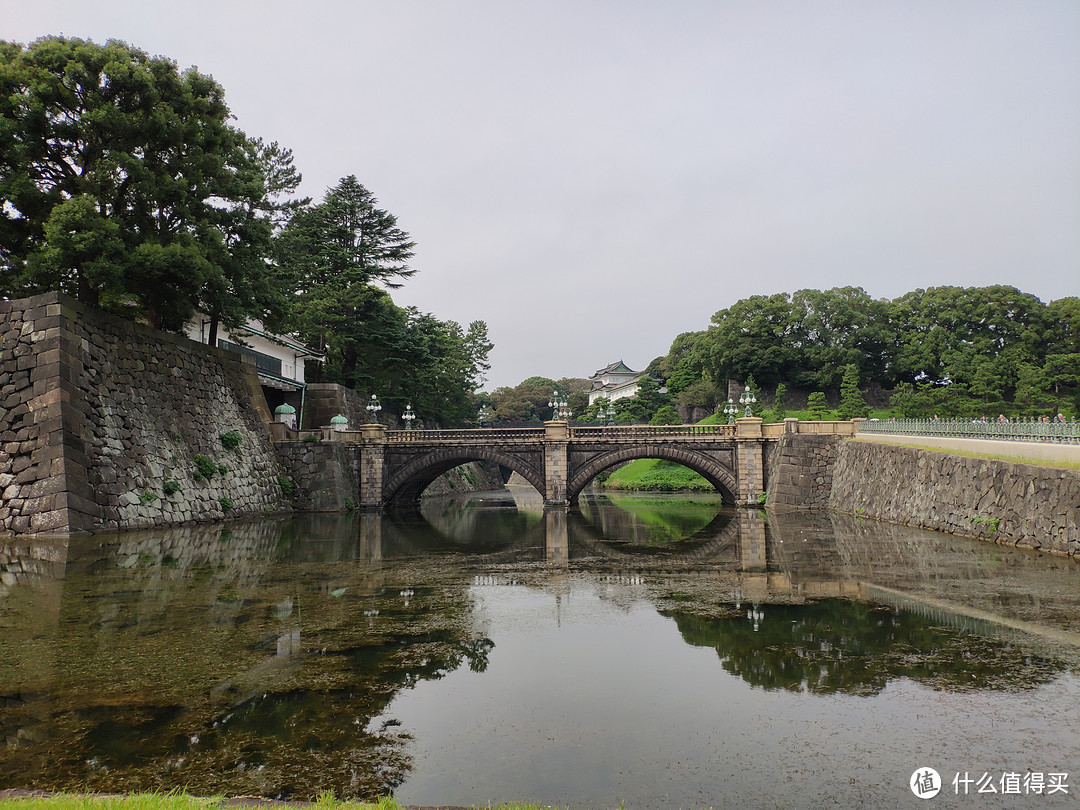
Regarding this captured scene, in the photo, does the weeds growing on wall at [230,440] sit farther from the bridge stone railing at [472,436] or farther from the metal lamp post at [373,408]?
Answer: the metal lamp post at [373,408]

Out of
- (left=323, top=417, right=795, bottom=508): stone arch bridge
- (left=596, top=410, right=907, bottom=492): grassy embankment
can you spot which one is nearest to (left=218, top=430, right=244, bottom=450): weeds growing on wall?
(left=323, top=417, right=795, bottom=508): stone arch bridge

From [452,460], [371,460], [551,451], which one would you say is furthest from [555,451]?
[371,460]

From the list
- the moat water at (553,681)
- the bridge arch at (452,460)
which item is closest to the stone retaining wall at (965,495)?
the moat water at (553,681)

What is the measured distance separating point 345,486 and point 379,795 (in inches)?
1279

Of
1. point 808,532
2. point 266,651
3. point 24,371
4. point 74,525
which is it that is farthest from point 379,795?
point 24,371

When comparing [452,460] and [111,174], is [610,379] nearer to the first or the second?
[452,460]

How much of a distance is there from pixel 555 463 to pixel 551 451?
699 millimetres

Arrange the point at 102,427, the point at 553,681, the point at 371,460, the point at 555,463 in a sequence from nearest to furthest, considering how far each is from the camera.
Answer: the point at 553,681, the point at 102,427, the point at 555,463, the point at 371,460

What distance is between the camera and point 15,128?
22.0m

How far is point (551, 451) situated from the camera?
123ft

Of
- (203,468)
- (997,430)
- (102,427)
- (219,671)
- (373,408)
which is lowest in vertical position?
(219,671)

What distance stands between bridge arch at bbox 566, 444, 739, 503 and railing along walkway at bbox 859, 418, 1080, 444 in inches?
309

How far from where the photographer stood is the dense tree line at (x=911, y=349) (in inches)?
1895

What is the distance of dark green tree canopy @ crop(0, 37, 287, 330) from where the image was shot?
22281 millimetres
